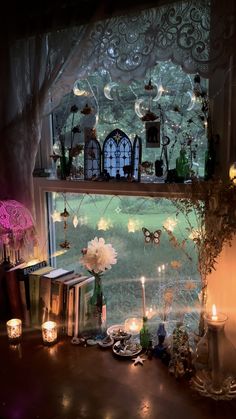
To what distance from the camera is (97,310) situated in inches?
67.0

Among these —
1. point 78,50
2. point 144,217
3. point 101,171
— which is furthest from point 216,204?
point 78,50

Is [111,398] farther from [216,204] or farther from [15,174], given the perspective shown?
[15,174]

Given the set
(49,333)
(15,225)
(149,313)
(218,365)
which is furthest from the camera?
(15,225)

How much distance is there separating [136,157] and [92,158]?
211 mm

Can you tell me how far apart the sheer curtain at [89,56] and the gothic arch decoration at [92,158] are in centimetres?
23

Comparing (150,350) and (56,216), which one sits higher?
(56,216)

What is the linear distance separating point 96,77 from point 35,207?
27.7 inches

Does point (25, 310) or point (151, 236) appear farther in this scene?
point (25, 310)

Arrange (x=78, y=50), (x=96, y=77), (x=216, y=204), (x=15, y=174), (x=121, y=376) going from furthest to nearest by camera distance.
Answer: (x=15, y=174)
(x=96, y=77)
(x=78, y=50)
(x=121, y=376)
(x=216, y=204)

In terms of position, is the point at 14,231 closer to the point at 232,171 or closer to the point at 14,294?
the point at 14,294

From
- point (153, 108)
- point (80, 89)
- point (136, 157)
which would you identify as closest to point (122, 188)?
point (136, 157)

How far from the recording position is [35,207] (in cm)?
197

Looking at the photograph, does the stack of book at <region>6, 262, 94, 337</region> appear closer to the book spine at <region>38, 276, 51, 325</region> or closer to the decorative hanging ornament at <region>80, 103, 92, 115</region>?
the book spine at <region>38, 276, 51, 325</region>

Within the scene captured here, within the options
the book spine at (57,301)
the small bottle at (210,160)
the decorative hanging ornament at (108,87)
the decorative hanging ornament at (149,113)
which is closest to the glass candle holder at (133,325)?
the book spine at (57,301)
